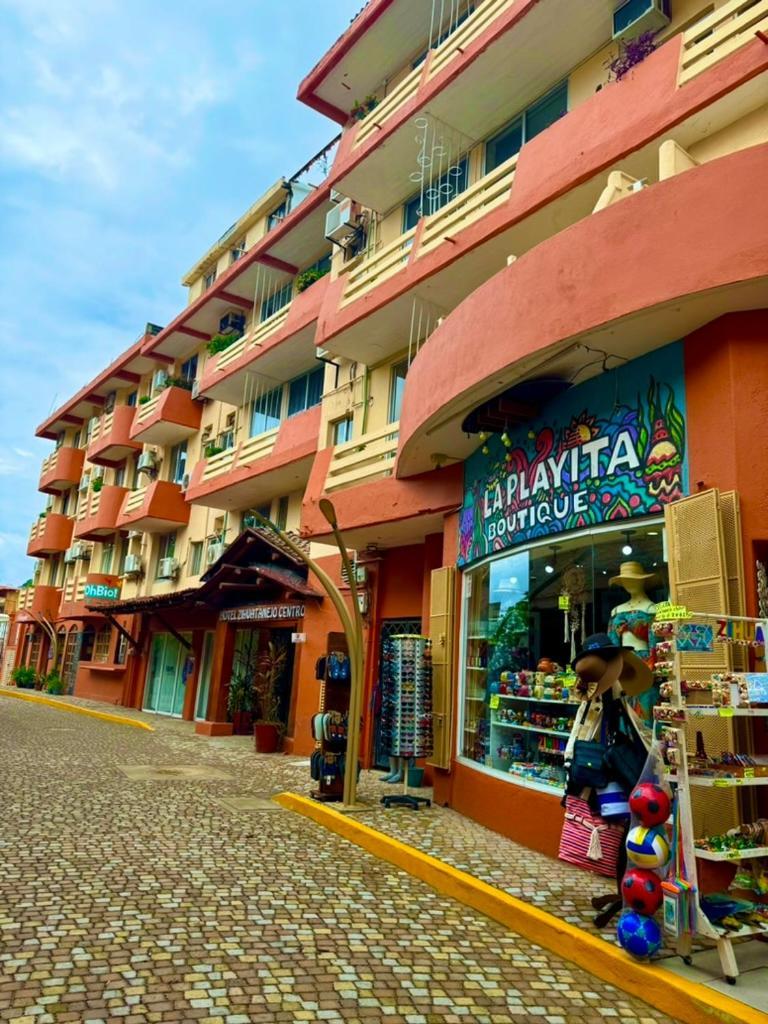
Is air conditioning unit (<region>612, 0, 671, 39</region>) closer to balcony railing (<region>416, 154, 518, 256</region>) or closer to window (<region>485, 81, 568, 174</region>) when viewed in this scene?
window (<region>485, 81, 568, 174</region>)

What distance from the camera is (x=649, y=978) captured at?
4.09 meters

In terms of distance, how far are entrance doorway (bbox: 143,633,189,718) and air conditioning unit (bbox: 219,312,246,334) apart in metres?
9.36

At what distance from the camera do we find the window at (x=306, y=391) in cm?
1770

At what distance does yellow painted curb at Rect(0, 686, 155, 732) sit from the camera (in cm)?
1875

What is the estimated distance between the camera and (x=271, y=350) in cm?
1739

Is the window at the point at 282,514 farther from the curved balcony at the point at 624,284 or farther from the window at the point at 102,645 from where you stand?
the window at the point at 102,645

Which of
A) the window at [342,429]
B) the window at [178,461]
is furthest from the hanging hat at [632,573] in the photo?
the window at [178,461]

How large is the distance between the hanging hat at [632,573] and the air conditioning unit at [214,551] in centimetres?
1502

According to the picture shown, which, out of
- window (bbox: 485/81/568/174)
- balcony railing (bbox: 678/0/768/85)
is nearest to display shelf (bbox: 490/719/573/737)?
balcony railing (bbox: 678/0/768/85)

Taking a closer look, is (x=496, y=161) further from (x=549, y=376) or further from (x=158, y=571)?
(x=158, y=571)

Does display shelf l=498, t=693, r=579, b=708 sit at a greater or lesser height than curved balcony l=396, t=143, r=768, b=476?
lesser

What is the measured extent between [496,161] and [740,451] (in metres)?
8.41

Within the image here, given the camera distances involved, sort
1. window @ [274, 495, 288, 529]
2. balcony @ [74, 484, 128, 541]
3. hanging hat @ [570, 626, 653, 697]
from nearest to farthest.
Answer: hanging hat @ [570, 626, 653, 697] → window @ [274, 495, 288, 529] → balcony @ [74, 484, 128, 541]

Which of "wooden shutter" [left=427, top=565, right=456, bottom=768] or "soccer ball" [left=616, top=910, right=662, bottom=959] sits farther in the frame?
"wooden shutter" [left=427, top=565, right=456, bottom=768]
